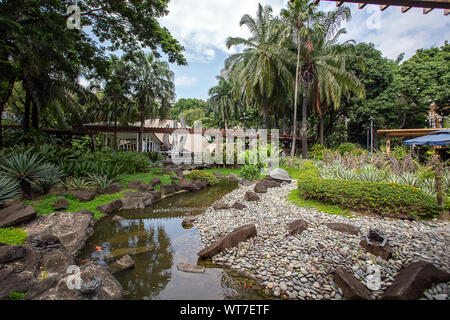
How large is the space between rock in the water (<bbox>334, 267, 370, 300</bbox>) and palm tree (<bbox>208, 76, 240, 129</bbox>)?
114 feet

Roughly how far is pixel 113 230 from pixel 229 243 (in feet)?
10.7

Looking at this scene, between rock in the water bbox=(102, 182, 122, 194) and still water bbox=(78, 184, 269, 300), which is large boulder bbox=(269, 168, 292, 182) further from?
rock in the water bbox=(102, 182, 122, 194)

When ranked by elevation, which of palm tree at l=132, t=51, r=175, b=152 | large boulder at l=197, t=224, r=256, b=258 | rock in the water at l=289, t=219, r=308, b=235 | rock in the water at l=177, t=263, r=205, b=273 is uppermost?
palm tree at l=132, t=51, r=175, b=152

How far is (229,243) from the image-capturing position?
4473 mm

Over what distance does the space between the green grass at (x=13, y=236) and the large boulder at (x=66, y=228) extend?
0.11 meters

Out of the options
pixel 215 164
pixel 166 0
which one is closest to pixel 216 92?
pixel 215 164

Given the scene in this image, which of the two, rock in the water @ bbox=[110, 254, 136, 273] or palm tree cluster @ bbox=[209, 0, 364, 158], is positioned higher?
palm tree cluster @ bbox=[209, 0, 364, 158]

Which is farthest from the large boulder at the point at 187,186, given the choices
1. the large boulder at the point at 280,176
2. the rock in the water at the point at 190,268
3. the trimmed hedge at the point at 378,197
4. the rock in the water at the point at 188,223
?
the rock in the water at the point at 190,268

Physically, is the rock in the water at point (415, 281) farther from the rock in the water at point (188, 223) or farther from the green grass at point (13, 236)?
the green grass at point (13, 236)

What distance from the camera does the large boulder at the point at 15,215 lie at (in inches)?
189

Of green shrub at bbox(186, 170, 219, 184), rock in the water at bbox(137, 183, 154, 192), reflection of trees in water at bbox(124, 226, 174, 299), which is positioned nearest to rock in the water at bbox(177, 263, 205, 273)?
reflection of trees in water at bbox(124, 226, 174, 299)

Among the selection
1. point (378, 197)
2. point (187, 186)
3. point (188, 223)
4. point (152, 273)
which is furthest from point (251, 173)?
point (152, 273)

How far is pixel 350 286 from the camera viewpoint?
9.36 ft

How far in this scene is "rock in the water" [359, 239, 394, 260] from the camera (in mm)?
3495
